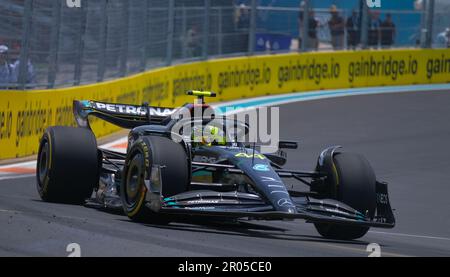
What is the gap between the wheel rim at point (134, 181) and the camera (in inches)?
414

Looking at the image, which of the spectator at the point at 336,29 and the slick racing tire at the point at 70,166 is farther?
the spectator at the point at 336,29

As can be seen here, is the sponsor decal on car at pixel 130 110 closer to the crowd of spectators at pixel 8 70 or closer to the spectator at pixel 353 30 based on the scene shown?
the crowd of spectators at pixel 8 70

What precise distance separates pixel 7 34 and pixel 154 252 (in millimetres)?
9307

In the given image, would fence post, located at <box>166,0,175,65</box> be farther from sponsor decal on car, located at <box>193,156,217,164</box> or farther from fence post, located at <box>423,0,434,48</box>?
sponsor decal on car, located at <box>193,156,217,164</box>

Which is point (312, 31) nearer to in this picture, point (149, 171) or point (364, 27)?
point (364, 27)

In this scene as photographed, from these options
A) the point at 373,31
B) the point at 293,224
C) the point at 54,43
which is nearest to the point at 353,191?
the point at 293,224

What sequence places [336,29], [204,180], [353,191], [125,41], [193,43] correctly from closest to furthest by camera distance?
[353,191] → [204,180] → [125,41] → [193,43] → [336,29]

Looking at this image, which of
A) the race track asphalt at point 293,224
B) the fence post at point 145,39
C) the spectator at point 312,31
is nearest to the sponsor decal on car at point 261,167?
the race track asphalt at point 293,224

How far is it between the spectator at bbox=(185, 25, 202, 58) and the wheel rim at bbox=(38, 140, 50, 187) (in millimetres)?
14229

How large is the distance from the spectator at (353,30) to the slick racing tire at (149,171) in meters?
21.9

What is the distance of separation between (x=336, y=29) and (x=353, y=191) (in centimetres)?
2120

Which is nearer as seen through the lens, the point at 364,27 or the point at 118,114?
the point at 118,114

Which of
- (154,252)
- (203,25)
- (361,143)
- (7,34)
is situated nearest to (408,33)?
(203,25)

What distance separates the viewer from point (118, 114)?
42.6ft
